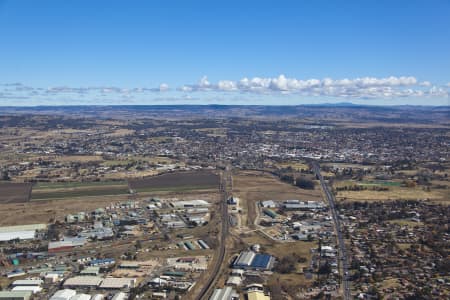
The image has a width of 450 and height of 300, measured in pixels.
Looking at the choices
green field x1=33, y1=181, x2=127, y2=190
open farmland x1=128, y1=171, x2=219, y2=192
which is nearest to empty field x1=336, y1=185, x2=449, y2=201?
open farmland x1=128, y1=171, x2=219, y2=192

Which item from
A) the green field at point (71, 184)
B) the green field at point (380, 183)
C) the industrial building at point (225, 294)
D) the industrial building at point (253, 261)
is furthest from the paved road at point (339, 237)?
the green field at point (71, 184)

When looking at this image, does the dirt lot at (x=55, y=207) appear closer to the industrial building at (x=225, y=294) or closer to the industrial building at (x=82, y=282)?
the industrial building at (x=82, y=282)

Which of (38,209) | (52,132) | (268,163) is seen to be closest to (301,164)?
(268,163)

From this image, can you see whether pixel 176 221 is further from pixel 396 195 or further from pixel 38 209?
pixel 396 195

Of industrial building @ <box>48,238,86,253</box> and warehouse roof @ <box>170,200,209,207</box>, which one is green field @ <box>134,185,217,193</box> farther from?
industrial building @ <box>48,238,86,253</box>

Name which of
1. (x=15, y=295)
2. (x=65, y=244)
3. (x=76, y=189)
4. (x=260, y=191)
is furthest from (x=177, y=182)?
(x=15, y=295)

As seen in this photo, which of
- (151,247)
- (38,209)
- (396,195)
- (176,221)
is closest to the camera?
(151,247)
